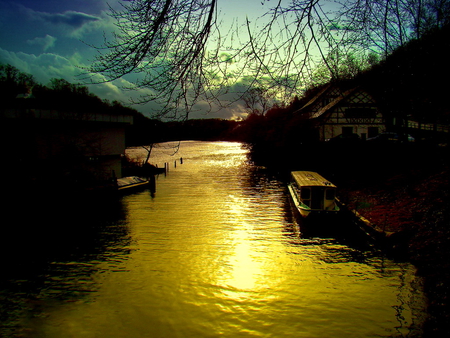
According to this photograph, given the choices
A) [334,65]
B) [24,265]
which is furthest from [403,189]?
[24,265]

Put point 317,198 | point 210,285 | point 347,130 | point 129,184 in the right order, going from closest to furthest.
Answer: point 210,285
point 317,198
point 129,184
point 347,130

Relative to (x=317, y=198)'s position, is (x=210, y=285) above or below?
below

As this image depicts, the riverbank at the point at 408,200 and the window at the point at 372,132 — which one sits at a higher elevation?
the window at the point at 372,132

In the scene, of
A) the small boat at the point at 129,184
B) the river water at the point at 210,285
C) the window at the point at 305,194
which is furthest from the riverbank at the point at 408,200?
the small boat at the point at 129,184

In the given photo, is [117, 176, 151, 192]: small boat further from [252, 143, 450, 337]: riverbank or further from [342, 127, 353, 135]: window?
[342, 127, 353, 135]: window

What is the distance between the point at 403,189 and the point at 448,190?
5.49m

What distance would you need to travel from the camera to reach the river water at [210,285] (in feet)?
33.9

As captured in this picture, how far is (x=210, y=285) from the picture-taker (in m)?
13.0

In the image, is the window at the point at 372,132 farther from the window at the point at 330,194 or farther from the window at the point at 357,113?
the window at the point at 330,194

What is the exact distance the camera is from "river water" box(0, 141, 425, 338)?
1032 cm

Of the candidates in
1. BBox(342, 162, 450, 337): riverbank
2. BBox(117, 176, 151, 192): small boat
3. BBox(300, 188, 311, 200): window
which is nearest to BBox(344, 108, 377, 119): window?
BBox(300, 188, 311, 200): window

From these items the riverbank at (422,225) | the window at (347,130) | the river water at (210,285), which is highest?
the window at (347,130)

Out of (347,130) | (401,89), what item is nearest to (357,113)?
(401,89)

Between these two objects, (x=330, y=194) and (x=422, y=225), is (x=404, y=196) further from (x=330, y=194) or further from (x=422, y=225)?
(x=422, y=225)
